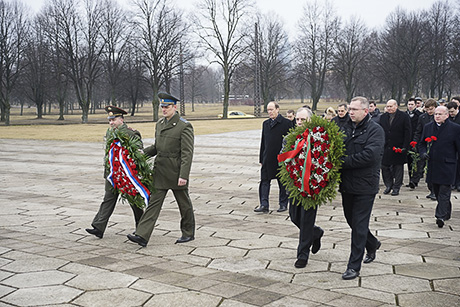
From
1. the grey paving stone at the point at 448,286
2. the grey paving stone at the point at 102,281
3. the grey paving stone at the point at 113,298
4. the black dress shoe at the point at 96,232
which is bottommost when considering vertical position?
the grey paving stone at the point at 102,281

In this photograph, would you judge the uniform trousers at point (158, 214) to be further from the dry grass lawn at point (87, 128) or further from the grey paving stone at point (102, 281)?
the dry grass lawn at point (87, 128)

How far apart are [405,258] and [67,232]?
4.68m

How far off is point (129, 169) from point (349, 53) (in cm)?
6224

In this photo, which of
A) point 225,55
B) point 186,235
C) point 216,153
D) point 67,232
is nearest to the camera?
point 186,235

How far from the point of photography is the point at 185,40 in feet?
175

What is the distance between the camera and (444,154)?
7.58 meters

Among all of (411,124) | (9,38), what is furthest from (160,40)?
(411,124)

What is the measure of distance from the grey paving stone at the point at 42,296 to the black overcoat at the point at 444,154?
5.53 metres

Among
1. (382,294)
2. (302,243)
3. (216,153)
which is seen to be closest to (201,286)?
(302,243)

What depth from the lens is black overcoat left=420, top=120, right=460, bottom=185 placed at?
24.5 ft

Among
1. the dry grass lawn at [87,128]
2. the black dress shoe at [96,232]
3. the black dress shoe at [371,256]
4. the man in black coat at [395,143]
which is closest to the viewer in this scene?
the black dress shoe at [371,256]

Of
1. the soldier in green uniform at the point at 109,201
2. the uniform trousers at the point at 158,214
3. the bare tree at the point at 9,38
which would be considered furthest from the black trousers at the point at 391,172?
the bare tree at the point at 9,38

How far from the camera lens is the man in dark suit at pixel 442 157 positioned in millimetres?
7371

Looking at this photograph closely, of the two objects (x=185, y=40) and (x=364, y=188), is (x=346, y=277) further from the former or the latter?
(x=185, y=40)
